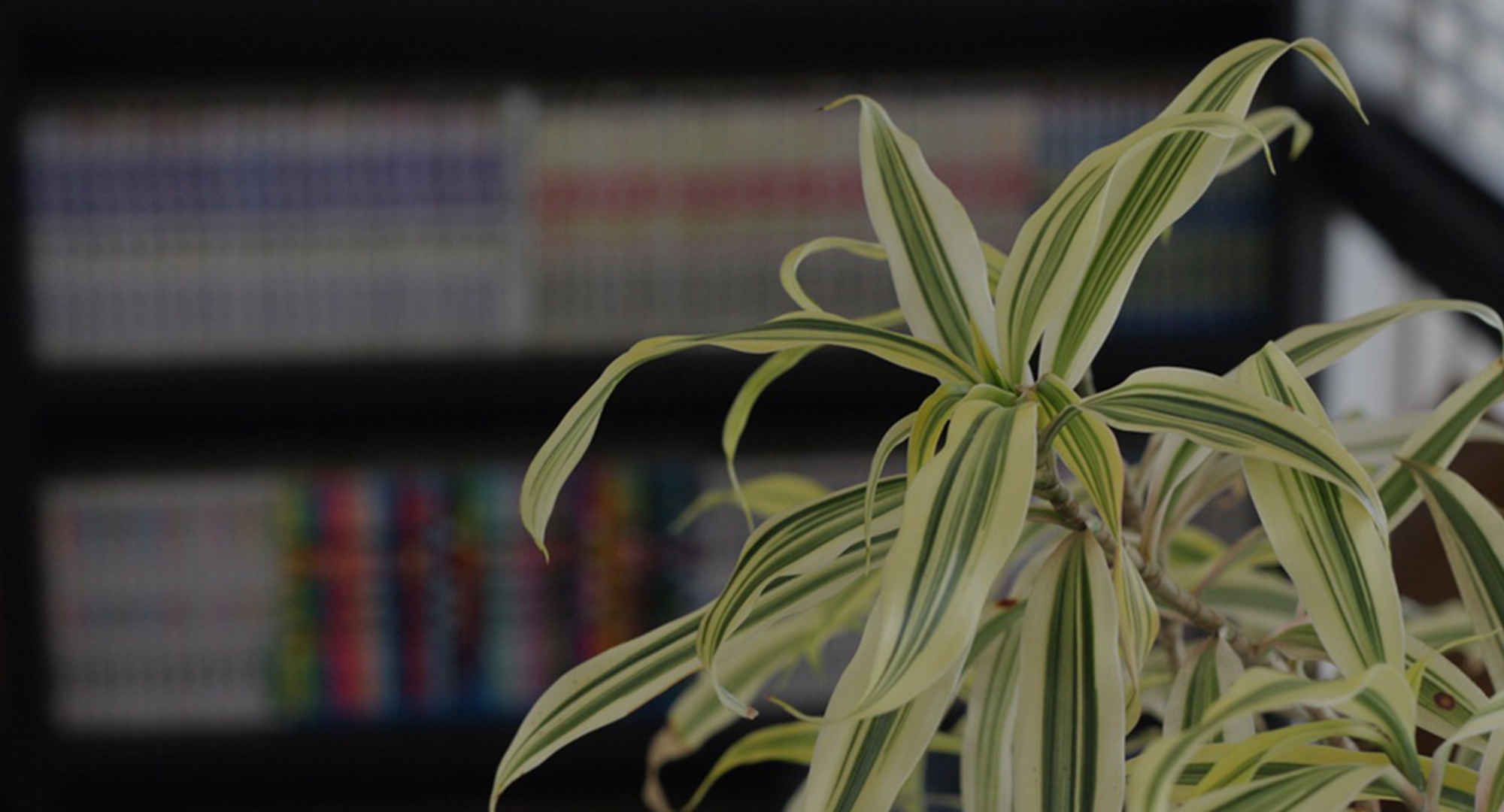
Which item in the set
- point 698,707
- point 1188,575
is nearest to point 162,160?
point 698,707

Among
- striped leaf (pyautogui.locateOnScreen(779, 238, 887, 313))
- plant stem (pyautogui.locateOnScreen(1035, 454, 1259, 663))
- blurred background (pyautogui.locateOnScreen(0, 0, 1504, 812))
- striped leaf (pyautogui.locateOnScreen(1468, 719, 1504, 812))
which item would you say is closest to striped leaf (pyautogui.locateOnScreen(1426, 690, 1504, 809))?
striped leaf (pyautogui.locateOnScreen(1468, 719, 1504, 812))

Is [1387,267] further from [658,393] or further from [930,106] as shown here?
[658,393]

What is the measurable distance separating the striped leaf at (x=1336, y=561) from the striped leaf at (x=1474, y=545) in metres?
0.06

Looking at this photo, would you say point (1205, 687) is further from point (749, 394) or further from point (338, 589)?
point (338, 589)

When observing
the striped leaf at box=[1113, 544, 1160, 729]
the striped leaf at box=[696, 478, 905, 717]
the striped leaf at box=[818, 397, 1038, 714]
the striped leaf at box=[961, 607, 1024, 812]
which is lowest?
the striped leaf at box=[961, 607, 1024, 812]

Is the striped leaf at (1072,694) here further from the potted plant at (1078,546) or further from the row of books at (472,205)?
the row of books at (472,205)

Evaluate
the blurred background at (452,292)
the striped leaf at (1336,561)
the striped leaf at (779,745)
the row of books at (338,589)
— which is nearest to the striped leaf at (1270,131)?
the striped leaf at (1336,561)

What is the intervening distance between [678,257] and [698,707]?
116cm

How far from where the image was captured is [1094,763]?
0.46m

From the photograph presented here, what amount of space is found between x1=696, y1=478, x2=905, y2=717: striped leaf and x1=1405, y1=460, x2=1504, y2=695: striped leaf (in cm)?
18

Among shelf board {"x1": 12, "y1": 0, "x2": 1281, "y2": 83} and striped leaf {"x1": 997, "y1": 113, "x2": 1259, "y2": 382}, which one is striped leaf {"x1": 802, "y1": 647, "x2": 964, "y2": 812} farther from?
shelf board {"x1": 12, "y1": 0, "x2": 1281, "y2": 83}

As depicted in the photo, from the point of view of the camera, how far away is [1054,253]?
484mm

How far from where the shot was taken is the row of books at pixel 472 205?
5.90ft

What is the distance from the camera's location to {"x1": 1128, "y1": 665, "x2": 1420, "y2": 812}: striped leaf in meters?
0.36
